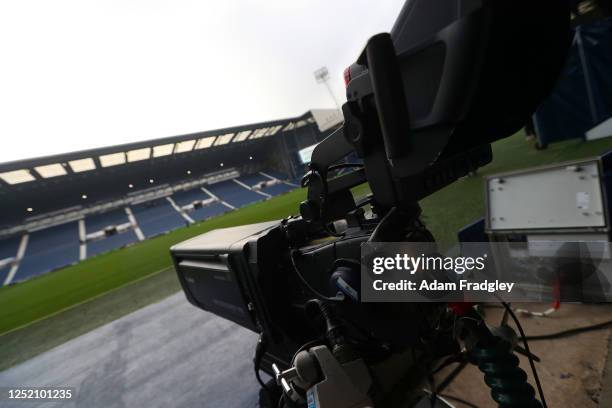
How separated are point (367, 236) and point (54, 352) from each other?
3723 millimetres

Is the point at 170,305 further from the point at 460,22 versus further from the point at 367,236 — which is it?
the point at 460,22

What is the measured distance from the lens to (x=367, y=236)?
81cm

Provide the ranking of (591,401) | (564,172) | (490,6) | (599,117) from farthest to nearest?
1. (599,117)
2. (564,172)
3. (591,401)
4. (490,6)

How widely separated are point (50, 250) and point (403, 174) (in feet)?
86.9

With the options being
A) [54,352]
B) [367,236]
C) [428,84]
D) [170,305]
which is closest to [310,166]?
[367,236]

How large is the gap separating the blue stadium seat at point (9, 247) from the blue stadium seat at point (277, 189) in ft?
61.8

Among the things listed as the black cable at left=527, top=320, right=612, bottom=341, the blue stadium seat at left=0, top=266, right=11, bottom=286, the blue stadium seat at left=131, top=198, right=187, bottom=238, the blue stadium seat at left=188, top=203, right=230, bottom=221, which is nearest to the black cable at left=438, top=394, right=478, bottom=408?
the black cable at left=527, top=320, right=612, bottom=341

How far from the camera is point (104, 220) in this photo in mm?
24312

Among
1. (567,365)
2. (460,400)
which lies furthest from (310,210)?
(567,365)

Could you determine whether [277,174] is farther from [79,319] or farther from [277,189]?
[79,319]

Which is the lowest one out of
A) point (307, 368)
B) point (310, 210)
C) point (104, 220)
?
point (307, 368)

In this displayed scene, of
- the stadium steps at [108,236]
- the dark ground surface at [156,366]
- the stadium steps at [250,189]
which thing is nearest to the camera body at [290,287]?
the dark ground surface at [156,366]

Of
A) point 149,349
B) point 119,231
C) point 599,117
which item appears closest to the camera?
point 149,349

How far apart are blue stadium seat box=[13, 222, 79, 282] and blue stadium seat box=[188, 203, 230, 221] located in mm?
7992
